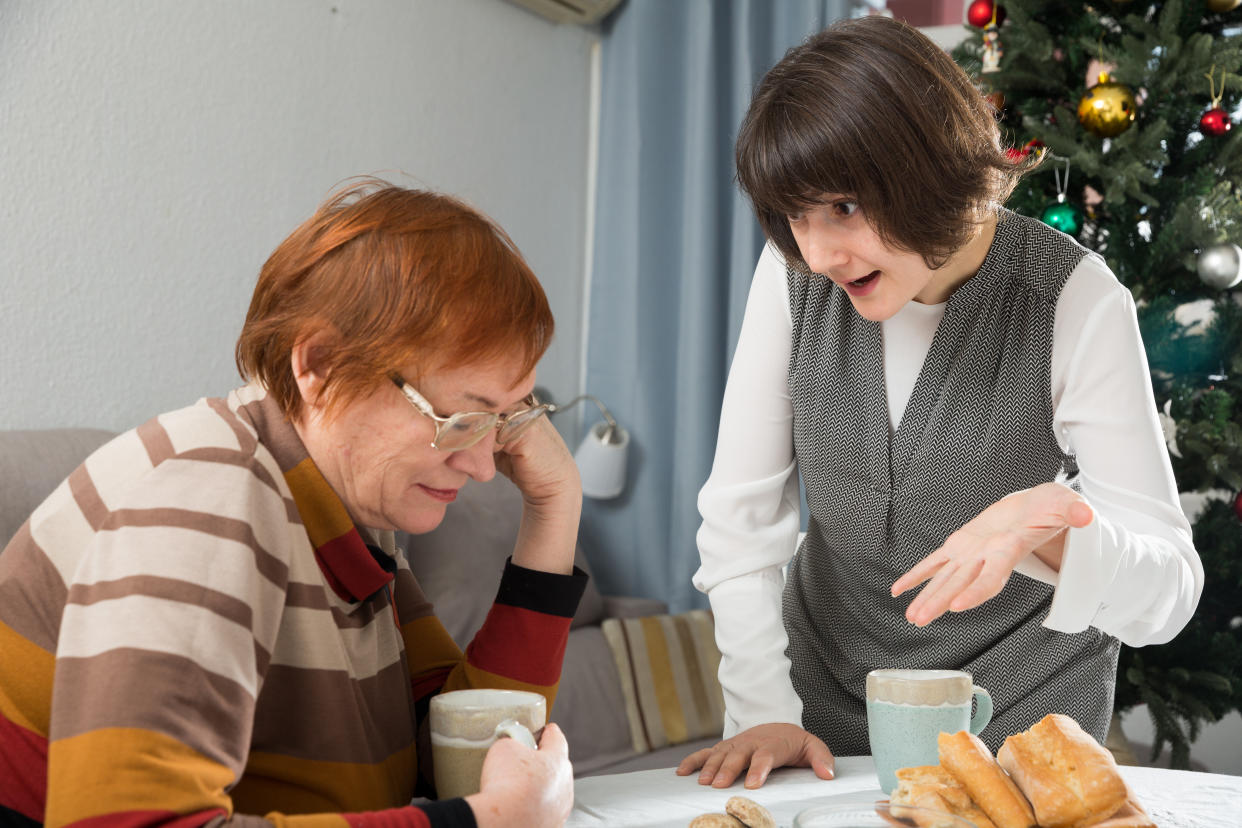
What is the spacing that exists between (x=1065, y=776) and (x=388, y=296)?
59 centimetres

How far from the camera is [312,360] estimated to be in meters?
0.83

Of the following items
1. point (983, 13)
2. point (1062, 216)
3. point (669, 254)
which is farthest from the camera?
point (669, 254)

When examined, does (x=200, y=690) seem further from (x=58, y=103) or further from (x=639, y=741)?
(x=639, y=741)

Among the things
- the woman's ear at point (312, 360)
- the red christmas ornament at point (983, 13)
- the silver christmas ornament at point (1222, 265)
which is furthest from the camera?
the red christmas ornament at point (983, 13)

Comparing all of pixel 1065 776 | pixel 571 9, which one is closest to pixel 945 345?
pixel 1065 776

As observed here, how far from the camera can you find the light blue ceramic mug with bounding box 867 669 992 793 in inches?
34.6

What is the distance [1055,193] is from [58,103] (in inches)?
78.0

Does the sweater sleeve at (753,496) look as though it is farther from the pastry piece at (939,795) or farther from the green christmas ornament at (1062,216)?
the green christmas ornament at (1062,216)

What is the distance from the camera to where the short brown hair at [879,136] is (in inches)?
39.9

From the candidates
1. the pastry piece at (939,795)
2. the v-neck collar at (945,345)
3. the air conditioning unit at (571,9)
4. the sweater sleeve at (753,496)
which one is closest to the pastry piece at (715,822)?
the pastry piece at (939,795)

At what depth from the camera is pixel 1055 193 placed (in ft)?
7.65

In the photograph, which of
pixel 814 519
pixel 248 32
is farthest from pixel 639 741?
pixel 248 32

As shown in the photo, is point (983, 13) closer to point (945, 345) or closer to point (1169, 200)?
point (1169, 200)

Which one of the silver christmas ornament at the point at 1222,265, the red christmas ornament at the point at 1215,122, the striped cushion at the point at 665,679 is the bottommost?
the striped cushion at the point at 665,679
